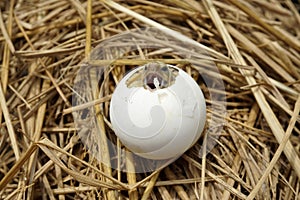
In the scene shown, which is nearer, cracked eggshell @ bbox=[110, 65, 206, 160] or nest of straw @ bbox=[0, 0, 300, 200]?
cracked eggshell @ bbox=[110, 65, 206, 160]

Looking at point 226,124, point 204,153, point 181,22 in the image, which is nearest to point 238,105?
point 226,124

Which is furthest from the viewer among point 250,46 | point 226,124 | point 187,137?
point 250,46

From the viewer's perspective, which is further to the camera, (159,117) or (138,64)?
(138,64)

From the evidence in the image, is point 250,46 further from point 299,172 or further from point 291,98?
point 299,172

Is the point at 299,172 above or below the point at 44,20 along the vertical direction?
below

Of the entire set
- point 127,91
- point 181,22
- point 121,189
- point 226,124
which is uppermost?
point 181,22
